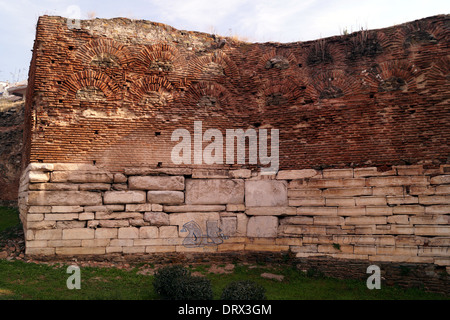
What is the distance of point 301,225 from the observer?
7.80 metres

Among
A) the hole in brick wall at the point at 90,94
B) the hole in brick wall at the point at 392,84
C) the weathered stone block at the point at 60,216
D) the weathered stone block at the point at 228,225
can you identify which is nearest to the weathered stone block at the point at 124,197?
the weathered stone block at the point at 60,216

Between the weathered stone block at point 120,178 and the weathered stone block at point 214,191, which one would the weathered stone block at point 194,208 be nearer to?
the weathered stone block at point 214,191

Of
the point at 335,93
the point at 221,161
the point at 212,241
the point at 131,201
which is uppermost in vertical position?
the point at 335,93

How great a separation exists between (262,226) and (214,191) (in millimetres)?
1438

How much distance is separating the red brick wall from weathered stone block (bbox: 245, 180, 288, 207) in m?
0.61

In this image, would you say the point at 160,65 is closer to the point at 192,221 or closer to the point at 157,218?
the point at 157,218

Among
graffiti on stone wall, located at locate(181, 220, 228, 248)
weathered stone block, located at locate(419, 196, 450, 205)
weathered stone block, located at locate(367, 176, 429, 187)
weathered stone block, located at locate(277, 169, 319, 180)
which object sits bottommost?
graffiti on stone wall, located at locate(181, 220, 228, 248)

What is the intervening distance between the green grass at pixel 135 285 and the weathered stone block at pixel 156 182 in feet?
5.96

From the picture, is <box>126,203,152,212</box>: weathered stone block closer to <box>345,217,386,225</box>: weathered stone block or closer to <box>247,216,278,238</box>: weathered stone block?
<box>247,216,278,238</box>: weathered stone block

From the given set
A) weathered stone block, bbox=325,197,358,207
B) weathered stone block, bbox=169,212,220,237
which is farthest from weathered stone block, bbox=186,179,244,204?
weathered stone block, bbox=325,197,358,207

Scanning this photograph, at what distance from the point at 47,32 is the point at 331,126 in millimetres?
7267

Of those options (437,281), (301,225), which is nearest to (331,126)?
(301,225)

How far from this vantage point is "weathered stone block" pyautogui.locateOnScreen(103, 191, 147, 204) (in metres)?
7.80
